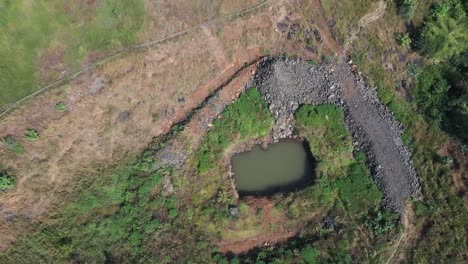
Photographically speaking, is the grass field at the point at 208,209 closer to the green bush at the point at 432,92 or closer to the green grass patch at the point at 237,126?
the green grass patch at the point at 237,126

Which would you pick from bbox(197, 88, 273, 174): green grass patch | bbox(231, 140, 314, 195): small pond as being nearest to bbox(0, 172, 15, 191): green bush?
bbox(197, 88, 273, 174): green grass patch

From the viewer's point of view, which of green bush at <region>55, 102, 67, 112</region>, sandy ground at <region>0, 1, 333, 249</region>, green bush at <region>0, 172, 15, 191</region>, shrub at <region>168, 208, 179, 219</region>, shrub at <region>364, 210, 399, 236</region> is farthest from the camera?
shrub at <region>168, 208, 179, 219</region>

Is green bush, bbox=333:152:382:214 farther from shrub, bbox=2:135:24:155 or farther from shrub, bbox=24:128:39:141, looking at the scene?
shrub, bbox=2:135:24:155

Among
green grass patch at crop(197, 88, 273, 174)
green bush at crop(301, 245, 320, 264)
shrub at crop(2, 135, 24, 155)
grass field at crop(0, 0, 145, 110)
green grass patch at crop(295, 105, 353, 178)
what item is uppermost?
grass field at crop(0, 0, 145, 110)

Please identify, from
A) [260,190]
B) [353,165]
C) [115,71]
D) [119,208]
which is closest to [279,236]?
[260,190]

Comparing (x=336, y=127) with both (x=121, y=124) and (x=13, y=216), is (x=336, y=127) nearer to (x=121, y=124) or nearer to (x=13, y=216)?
(x=121, y=124)

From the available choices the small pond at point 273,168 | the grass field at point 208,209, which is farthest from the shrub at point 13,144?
the small pond at point 273,168

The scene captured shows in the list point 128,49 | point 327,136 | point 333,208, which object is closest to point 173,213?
point 333,208
